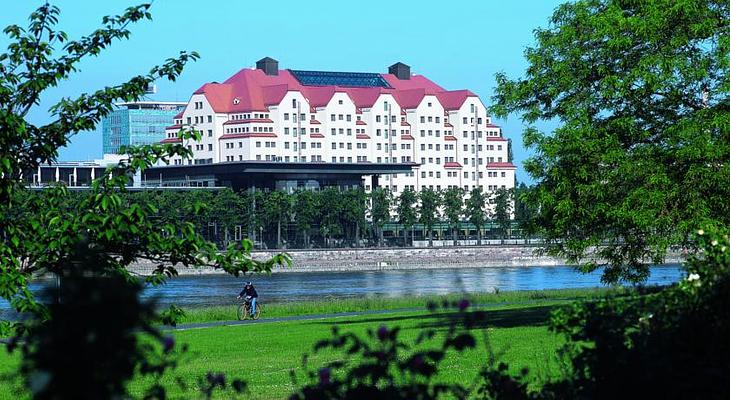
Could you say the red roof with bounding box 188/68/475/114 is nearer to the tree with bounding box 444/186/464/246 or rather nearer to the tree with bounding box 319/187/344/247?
the tree with bounding box 444/186/464/246

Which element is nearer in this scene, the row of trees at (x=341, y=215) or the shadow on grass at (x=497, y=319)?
the shadow on grass at (x=497, y=319)

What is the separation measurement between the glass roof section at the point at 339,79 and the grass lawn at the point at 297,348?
426 feet

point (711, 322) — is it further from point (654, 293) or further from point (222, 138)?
point (222, 138)

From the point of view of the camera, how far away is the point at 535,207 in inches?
1123

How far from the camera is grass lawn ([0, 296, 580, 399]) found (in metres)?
17.6

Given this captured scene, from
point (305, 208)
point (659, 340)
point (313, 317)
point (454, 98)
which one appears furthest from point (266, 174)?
point (659, 340)

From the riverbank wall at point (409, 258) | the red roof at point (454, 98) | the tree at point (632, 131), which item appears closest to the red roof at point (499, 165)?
the red roof at point (454, 98)

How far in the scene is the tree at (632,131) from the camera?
2505 centimetres

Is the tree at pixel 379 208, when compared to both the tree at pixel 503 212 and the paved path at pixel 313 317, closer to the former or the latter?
the tree at pixel 503 212

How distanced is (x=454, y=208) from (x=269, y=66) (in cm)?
3769

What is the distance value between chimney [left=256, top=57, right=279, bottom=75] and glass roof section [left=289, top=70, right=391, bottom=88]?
2.79m

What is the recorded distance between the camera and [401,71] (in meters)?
184

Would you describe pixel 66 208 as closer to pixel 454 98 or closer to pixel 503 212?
pixel 503 212

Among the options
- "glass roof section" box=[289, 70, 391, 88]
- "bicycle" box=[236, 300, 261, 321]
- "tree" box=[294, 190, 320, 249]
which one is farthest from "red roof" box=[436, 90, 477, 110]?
"bicycle" box=[236, 300, 261, 321]
